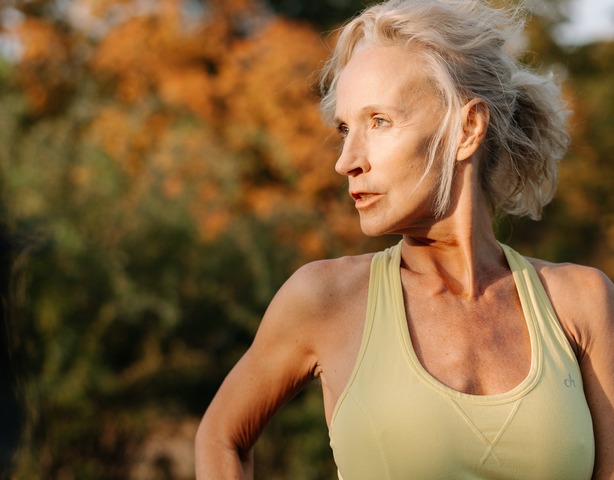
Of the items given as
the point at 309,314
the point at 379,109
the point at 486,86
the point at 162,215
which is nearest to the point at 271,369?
the point at 309,314

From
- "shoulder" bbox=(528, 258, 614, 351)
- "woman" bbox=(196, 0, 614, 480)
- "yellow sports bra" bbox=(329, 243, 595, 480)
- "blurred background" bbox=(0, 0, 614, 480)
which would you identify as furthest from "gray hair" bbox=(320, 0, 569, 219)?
"blurred background" bbox=(0, 0, 614, 480)

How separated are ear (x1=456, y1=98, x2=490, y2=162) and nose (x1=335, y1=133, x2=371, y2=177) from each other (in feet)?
0.64

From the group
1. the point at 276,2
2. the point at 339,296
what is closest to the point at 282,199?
the point at 276,2

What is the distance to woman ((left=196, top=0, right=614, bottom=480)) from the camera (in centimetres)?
172

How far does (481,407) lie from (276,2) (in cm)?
1016

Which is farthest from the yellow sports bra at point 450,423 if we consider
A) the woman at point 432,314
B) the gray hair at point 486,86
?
the gray hair at point 486,86

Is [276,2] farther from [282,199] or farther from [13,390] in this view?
[13,390]

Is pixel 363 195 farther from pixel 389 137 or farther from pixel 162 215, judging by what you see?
pixel 162 215

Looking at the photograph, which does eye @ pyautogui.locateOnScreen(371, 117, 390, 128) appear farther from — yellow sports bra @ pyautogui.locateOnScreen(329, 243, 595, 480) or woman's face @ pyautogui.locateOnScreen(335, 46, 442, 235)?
yellow sports bra @ pyautogui.locateOnScreen(329, 243, 595, 480)

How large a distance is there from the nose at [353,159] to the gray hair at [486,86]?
0.41 ft

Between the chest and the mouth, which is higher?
the mouth

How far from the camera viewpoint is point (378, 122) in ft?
6.02

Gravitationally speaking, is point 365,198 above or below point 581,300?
above

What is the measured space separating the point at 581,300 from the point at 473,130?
1.28 ft
